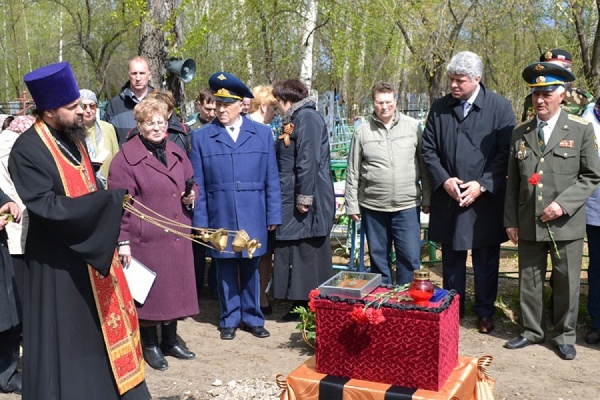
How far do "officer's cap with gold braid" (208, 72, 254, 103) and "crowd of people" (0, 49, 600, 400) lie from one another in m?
0.01

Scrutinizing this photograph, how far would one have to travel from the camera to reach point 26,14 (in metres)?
36.2

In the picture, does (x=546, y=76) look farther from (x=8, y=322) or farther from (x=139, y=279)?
(x=8, y=322)

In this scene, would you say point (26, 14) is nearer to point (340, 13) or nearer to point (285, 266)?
point (340, 13)

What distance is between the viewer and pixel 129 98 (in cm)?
621

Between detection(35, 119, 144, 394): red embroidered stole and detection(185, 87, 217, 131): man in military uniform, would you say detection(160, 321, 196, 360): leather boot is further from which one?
detection(185, 87, 217, 131): man in military uniform

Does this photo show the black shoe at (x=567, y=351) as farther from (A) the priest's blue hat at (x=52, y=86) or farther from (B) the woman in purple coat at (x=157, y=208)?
(A) the priest's blue hat at (x=52, y=86)

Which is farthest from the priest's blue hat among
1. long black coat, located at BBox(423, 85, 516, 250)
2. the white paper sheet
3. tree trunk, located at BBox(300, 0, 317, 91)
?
tree trunk, located at BBox(300, 0, 317, 91)

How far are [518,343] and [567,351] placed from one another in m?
0.35

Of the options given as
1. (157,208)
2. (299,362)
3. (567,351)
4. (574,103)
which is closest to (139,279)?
(157,208)

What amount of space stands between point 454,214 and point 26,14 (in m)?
35.4

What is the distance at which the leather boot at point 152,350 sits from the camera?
5113 millimetres

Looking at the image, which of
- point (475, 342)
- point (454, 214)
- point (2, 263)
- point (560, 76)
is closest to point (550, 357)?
point (475, 342)

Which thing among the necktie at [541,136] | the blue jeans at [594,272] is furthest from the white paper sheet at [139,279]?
the blue jeans at [594,272]

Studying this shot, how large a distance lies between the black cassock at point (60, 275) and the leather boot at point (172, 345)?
5.52ft
